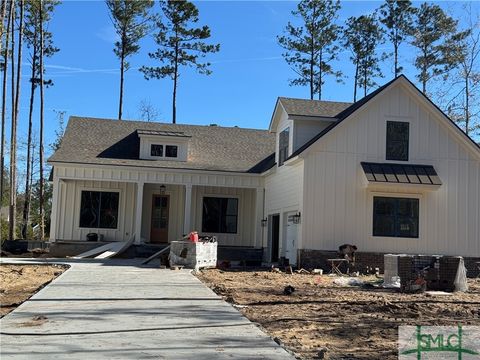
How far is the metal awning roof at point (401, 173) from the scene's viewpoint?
18.2 m

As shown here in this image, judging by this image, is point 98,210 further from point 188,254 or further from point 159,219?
point 188,254

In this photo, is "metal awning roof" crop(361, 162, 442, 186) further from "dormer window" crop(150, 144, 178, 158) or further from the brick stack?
"dormer window" crop(150, 144, 178, 158)

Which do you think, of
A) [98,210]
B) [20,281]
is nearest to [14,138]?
[98,210]

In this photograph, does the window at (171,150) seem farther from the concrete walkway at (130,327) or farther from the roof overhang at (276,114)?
the concrete walkway at (130,327)

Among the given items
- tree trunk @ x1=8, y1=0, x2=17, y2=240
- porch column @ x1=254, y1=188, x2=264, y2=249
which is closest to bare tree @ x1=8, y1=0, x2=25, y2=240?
tree trunk @ x1=8, y1=0, x2=17, y2=240

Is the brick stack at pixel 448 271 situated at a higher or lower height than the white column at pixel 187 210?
lower

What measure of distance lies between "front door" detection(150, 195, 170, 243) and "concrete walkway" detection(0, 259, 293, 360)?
13.0 metres

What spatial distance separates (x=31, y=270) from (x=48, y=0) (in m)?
23.9

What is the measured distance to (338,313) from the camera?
8.91 meters

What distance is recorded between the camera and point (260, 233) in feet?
79.8

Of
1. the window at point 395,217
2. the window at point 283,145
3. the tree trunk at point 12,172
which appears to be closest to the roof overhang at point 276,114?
the window at point 283,145

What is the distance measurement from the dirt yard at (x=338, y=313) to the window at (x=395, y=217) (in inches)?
190

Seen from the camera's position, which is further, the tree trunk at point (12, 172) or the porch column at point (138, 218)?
the tree trunk at point (12, 172)

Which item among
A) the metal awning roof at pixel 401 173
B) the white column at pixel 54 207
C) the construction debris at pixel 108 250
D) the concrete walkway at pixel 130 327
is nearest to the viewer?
the concrete walkway at pixel 130 327
